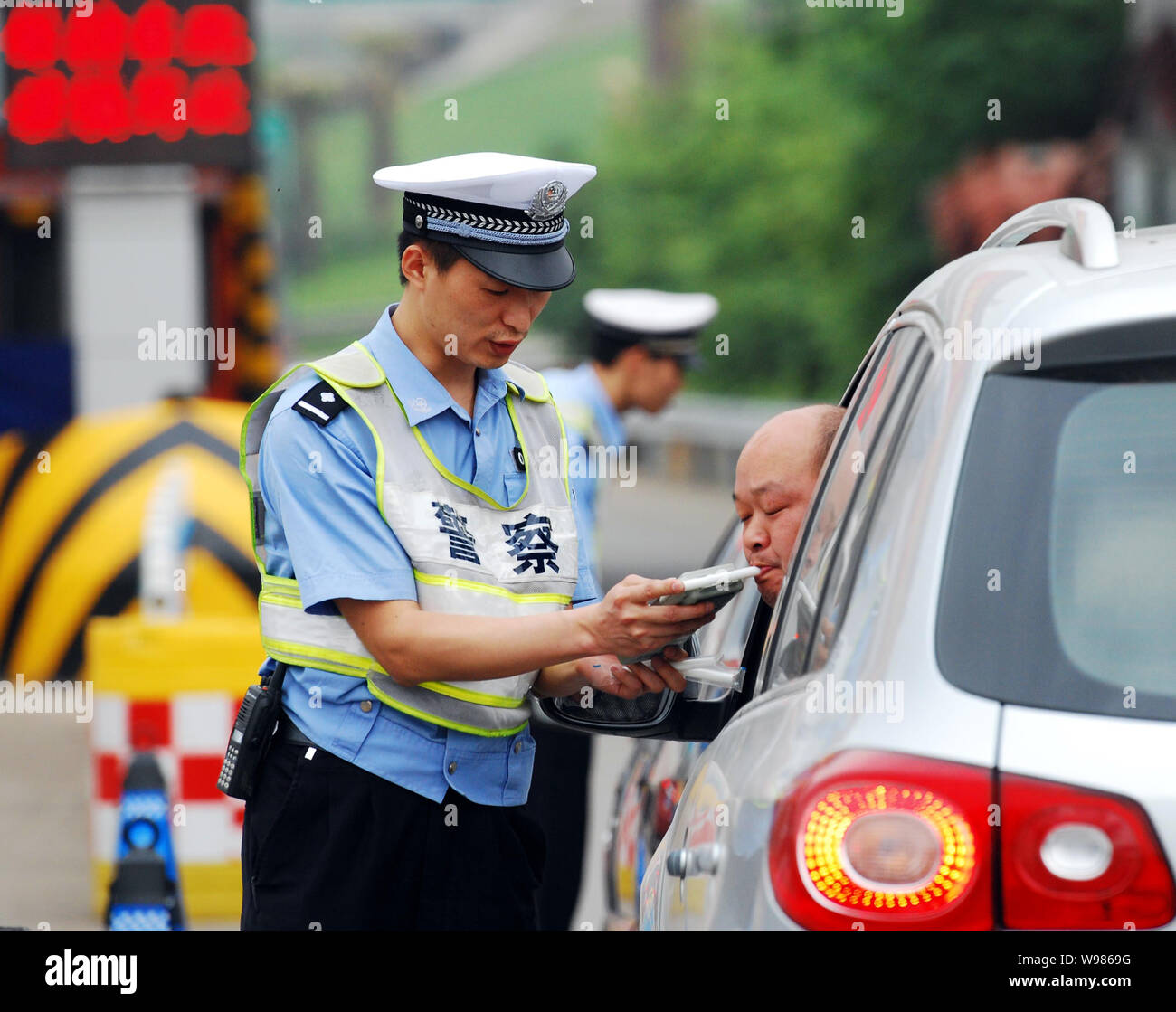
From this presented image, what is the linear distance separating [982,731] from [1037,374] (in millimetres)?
421

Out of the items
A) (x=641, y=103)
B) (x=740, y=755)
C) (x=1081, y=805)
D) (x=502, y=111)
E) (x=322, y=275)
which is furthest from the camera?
(x=502, y=111)

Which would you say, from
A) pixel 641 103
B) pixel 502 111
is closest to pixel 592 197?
pixel 641 103

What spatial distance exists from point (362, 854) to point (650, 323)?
3.19 meters

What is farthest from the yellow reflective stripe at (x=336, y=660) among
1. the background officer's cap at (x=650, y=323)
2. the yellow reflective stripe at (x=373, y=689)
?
the background officer's cap at (x=650, y=323)

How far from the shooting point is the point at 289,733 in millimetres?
2992

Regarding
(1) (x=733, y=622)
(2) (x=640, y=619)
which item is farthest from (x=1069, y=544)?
(1) (x=733, y=622)

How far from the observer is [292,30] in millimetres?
139125

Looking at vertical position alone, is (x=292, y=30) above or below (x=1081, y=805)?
above

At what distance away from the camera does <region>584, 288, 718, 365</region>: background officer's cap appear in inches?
233

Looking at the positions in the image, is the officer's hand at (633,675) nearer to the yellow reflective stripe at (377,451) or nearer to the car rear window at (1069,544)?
the yellow reflective stripe at (377,451)

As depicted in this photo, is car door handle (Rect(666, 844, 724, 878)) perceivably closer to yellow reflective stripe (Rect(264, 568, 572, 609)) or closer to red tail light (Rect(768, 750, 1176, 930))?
red tail light (Rect(768, 750, 1176, 930))

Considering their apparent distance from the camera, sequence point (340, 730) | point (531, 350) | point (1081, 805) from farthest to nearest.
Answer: point (531, 350), point (340, 730), point (1081, 805)

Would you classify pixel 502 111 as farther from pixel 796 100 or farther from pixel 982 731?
pixel 982 731

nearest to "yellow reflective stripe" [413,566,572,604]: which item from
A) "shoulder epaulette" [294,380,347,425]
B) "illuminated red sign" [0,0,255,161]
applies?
"shoulder epaulette" [294,380,347,425]
